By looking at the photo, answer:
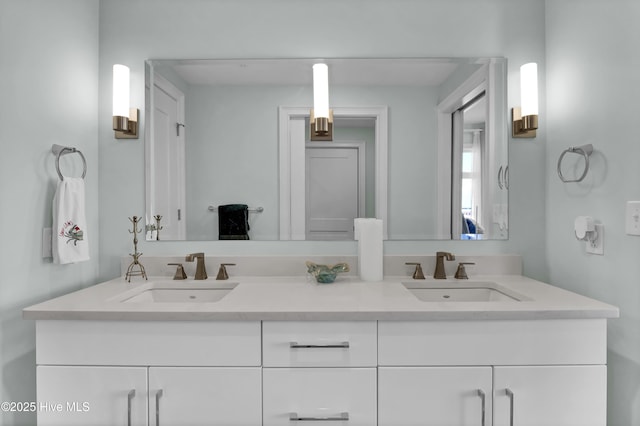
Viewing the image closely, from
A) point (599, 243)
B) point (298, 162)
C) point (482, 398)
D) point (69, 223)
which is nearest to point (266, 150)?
point (298, 162)

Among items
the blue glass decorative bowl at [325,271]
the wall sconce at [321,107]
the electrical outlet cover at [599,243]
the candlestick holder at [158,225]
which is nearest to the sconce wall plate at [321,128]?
the wall sconce at [321,107]

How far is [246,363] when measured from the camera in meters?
1.24

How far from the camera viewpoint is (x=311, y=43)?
185cm

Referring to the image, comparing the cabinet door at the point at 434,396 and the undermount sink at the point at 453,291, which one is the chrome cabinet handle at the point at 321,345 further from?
the undermount sink at the point at 453,291

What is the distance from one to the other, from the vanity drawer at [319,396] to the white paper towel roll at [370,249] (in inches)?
21.1

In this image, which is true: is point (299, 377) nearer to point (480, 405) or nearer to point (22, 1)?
point (480, 405)

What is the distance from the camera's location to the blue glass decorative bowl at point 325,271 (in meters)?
1.65

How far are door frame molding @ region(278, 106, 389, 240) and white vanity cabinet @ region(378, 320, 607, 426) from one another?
71 centimetres

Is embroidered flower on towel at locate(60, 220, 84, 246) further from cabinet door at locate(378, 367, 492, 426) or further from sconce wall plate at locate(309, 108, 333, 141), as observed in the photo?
cabinet door at locate(378, 367, 492, 426)

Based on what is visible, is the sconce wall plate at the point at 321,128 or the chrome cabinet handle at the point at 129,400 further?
the sconce wall plate at the point at 321,128

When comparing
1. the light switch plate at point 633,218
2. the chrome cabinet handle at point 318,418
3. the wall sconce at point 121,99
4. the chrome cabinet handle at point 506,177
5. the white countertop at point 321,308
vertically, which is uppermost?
the wall sconce at point 121,99

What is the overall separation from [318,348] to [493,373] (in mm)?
592

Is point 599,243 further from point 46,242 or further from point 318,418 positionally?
point 46,242

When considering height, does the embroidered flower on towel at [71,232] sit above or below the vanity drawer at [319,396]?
above
